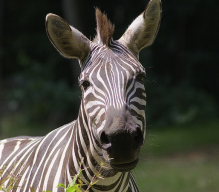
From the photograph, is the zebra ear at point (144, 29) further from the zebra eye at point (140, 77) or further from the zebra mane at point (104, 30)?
the zebra eye at point (140, 77)

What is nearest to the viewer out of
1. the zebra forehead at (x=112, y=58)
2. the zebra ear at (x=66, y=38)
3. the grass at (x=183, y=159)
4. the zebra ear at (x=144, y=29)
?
the zebra forehead at (x=112, y=58)

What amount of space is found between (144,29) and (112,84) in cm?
79

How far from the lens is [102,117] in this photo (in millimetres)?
2912

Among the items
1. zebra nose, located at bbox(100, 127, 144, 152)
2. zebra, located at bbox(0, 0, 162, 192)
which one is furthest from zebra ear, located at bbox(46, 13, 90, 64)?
zebra nose, located at bbox(100, 127, 144, 152)

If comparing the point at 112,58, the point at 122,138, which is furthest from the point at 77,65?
the point at 122,138

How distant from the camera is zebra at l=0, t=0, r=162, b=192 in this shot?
9.16 ft

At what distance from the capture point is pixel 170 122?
614 inches

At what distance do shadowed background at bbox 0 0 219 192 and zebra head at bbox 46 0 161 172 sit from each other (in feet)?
36.3

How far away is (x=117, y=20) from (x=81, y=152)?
1448 centimetres

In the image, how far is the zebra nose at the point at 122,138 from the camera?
2.70 metres

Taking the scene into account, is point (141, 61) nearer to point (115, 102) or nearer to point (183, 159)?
point (183, 159)

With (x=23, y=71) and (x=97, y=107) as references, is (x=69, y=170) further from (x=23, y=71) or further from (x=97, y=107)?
(x=23, y=71)

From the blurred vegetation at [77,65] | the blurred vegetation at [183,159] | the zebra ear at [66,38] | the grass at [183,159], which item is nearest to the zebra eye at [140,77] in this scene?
the zebra ear at [66,38]

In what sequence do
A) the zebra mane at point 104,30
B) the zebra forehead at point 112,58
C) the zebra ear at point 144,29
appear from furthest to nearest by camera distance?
the zebra ear at point 144,29, the zebra mane at point 104,30, the zebra forehead at point 112,58
